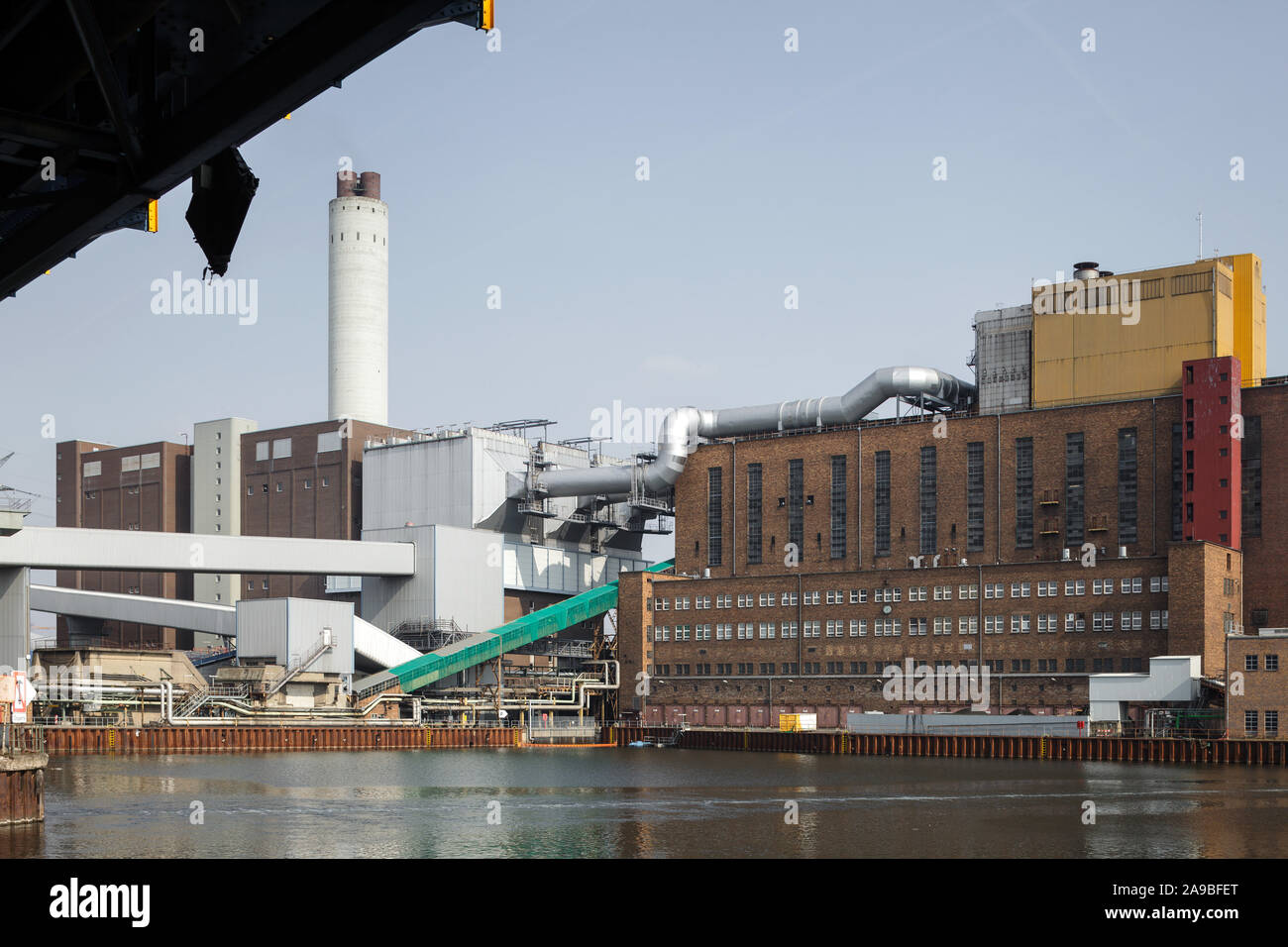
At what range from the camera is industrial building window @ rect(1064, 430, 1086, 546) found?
108m

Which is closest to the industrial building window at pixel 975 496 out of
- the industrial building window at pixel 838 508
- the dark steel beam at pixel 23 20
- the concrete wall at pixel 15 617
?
the industrial building window at pixel 838 508

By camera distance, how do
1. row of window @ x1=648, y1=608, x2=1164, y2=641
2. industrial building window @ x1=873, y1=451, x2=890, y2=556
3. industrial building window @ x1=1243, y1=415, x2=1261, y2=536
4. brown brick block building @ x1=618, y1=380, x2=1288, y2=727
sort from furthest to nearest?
industrial building window @ x1=873, y1=451, x2=890, y2=556
row of window @ x1=648, y1=608, x2=1164, y2=641
industrial building window @ x1=1243, y1=415, x2=1261, y2=536
brown brick block building @ x1=618, y1=380, x2=1288, y2=727

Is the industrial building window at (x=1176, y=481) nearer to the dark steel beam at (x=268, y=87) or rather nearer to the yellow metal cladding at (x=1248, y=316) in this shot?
the yellow metal cladding at (x=1248, y=316)

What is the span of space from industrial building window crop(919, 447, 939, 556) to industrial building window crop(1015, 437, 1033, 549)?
6.37m

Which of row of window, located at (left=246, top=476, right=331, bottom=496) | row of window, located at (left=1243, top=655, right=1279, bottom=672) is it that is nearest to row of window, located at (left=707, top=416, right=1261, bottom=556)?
row of window, located at (left=1243, top=655, right=1279, bottom=672)

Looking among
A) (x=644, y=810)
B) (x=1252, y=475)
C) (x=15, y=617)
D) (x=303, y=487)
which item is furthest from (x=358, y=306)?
(x=644, y=810)

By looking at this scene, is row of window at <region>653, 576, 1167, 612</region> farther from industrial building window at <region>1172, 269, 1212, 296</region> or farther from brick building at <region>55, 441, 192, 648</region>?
brick building at <region>55, 441, 192, 648</region>

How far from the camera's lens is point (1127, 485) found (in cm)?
10625

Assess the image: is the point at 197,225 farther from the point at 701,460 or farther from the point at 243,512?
the point at 243,512

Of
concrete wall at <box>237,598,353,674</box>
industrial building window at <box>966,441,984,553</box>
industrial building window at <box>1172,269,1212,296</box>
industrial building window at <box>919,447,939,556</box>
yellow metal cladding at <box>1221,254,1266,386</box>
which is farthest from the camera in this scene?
industrial building window at <box>919,447,939,556</box>

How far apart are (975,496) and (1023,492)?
3895mm

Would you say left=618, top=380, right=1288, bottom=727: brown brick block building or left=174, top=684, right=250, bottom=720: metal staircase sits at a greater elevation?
left=618, top=380, right=1288, bottom=727: brown brick block building

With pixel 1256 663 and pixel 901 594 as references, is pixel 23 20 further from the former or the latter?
pixel 901 594
